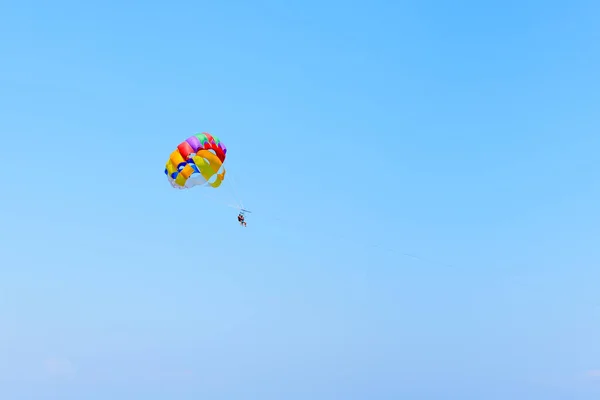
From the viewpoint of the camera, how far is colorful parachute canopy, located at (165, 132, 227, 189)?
88312 millimetres

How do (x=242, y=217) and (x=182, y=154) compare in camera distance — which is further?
(x=242, y=217)

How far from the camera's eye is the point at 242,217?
93875 millimetres

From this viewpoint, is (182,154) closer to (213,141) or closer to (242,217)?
(213,141)

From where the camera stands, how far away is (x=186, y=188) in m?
90.2

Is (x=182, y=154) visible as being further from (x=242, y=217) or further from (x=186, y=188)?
(x=242, y=217)

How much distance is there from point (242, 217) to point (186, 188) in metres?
6.83

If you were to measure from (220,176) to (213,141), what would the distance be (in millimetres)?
4140

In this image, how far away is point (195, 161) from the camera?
8862cm

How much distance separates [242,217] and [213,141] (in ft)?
28.3

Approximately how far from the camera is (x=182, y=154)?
88.0 m

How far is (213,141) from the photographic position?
295 ft

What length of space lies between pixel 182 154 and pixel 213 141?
11.5 ft

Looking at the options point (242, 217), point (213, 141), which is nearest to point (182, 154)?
point (213, 141)

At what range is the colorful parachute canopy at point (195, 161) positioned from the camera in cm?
8831
